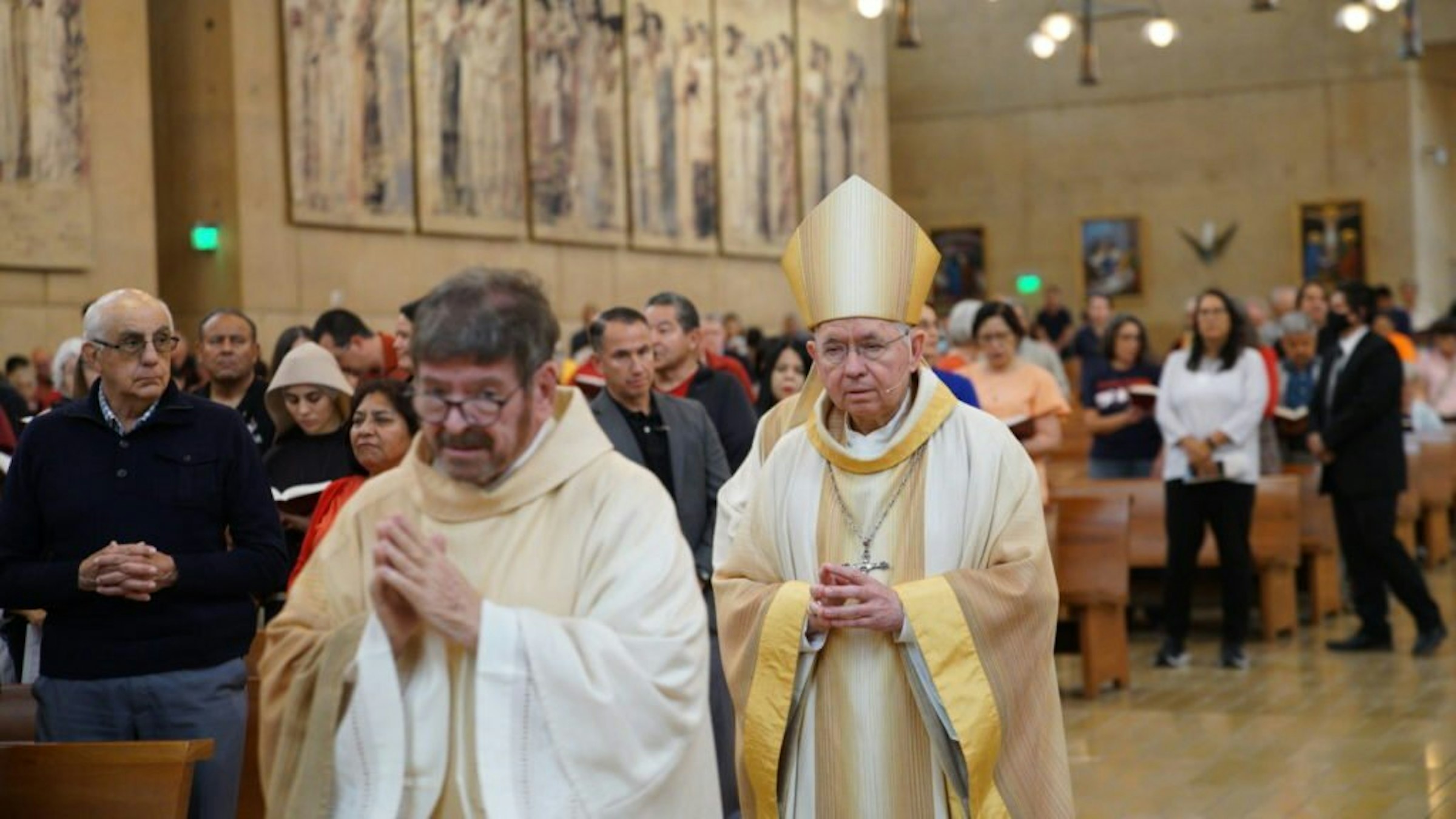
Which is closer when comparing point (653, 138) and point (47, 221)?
point (47, 221)

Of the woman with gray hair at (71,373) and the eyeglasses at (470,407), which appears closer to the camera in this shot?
the eyeglasses at (470,407)

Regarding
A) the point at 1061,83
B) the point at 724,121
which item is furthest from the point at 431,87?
the point at 1061,83

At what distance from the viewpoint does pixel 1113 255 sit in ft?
94.9

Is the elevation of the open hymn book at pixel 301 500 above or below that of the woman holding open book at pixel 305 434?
below

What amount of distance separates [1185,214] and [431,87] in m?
13.9

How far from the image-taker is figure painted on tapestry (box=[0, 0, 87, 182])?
14.2 metres

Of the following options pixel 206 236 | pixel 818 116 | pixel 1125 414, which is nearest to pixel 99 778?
pixel 1125 414

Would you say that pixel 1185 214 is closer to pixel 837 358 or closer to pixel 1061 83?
pixel 1061 83

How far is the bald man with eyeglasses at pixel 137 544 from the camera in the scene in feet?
16.2

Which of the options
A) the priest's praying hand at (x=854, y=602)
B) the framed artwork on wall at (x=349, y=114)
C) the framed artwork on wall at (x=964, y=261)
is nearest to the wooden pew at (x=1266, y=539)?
the priest's praying hand at (x=854, y=602)

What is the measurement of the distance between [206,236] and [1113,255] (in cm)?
1621

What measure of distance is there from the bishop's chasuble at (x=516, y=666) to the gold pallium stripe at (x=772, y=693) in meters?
1.09

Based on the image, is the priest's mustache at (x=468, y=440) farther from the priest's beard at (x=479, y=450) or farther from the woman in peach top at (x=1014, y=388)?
the woman in peach top at (x=1014, y=388)

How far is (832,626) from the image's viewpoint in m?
4.22
